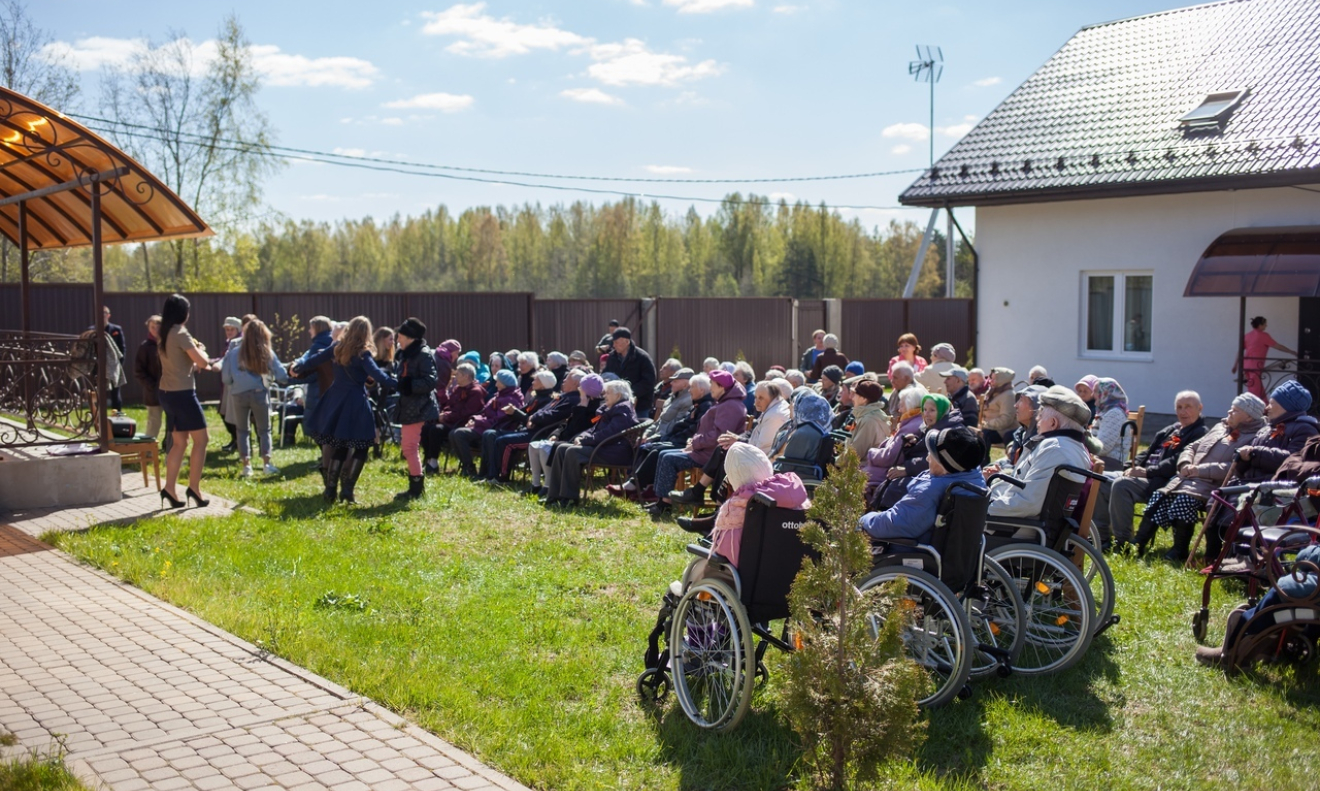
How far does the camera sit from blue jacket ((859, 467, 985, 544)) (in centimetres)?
543

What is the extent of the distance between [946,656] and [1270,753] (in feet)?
4.68

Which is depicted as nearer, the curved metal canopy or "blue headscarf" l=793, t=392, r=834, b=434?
"blue headscarf" l=793, t=392, r=834, b=434

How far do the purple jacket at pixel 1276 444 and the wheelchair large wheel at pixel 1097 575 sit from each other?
1943mm

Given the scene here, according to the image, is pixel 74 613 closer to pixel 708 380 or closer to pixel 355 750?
pixel 355 750

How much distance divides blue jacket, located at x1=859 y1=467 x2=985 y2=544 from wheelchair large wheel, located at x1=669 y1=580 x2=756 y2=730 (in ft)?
3.20

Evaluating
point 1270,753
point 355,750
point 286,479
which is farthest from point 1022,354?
point 355,750

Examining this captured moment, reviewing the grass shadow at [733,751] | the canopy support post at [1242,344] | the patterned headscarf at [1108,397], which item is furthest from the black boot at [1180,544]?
the canopy support post at [1242,344]

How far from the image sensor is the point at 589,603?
7.04m

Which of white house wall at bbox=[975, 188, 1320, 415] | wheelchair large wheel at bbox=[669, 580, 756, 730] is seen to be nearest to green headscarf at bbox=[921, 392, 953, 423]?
wheelchair large wheel at bbox=[669, 580, 756, 730]

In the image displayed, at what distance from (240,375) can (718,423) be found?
5403 millimetres

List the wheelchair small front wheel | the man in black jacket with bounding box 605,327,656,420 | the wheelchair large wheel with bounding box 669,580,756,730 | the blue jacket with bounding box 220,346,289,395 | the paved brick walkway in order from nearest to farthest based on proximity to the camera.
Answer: the paved brick walkway
the wheelchair large wheel with bounding box 669,580,756,730
the wheelchair small front wheel
the blue jacket with bounding box 220,346,289,395
the man in black jacket with bounding box 605,327,656,420

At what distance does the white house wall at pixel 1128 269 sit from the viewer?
14812 millimetres

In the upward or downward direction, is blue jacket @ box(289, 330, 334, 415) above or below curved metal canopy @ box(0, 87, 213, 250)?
below

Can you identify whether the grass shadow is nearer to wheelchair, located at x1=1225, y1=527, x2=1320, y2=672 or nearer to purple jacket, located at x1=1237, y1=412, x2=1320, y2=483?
wheelchair, located at x1=1225, y1=527, x2=1320, y2=672
